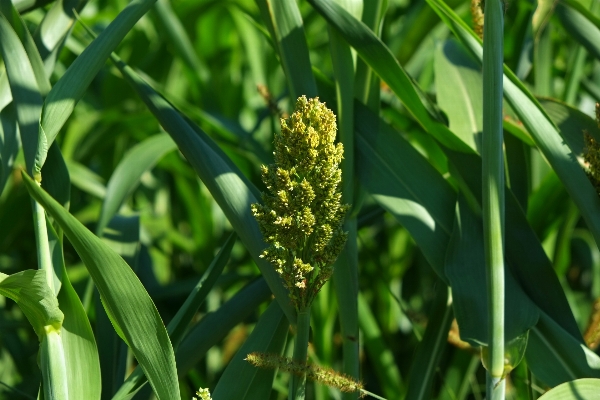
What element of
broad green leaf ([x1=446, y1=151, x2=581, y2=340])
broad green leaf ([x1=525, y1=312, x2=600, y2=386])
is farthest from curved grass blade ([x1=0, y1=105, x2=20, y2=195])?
broad green leaf ([x1=525, y1=312, x2=600, y2=386])

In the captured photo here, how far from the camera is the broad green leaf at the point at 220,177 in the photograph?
76cm

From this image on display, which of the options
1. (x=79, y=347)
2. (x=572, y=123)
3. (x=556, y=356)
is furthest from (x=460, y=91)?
(x=79, y=347)

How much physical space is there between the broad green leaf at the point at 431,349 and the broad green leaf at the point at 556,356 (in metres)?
0.14

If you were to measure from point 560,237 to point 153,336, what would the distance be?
86 cm

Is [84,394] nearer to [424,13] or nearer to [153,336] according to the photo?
[153,336]

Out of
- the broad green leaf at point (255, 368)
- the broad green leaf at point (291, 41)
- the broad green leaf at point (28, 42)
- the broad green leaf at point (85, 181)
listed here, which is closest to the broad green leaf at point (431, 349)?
the broad green leaf at point (255, 368)

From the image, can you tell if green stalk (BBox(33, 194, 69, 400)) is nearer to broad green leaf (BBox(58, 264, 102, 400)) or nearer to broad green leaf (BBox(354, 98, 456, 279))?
broad green leaf (BBox(58, 264, 102, 400))

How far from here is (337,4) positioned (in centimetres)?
86

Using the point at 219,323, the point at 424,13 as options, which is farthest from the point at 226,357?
the point at 424,13

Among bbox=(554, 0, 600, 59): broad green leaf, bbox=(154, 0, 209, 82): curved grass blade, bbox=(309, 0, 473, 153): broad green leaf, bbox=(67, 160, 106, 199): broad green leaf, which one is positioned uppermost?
bbox=(154, 0, 209, 82): curved grass blade

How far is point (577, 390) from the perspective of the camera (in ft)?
2.32

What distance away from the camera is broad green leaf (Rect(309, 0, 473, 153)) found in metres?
0.84

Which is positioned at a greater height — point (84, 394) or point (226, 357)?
point (84, 394)

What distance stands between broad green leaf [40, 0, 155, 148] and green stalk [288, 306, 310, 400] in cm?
29
